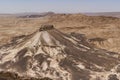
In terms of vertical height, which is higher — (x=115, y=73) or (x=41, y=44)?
(x=41, y=44)

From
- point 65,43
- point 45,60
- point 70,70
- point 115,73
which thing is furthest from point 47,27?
point 115,73

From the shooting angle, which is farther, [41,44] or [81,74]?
[41,44]

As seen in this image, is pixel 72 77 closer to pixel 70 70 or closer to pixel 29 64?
pixel 70 70

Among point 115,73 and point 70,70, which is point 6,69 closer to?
point 70,70

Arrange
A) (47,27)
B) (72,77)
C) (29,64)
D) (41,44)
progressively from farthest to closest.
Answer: (47,27) → (41,44) → (29,64) → (72,77)

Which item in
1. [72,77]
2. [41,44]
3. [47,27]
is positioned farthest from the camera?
[47,27]

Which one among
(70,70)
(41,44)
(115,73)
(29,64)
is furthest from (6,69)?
(115,73)
